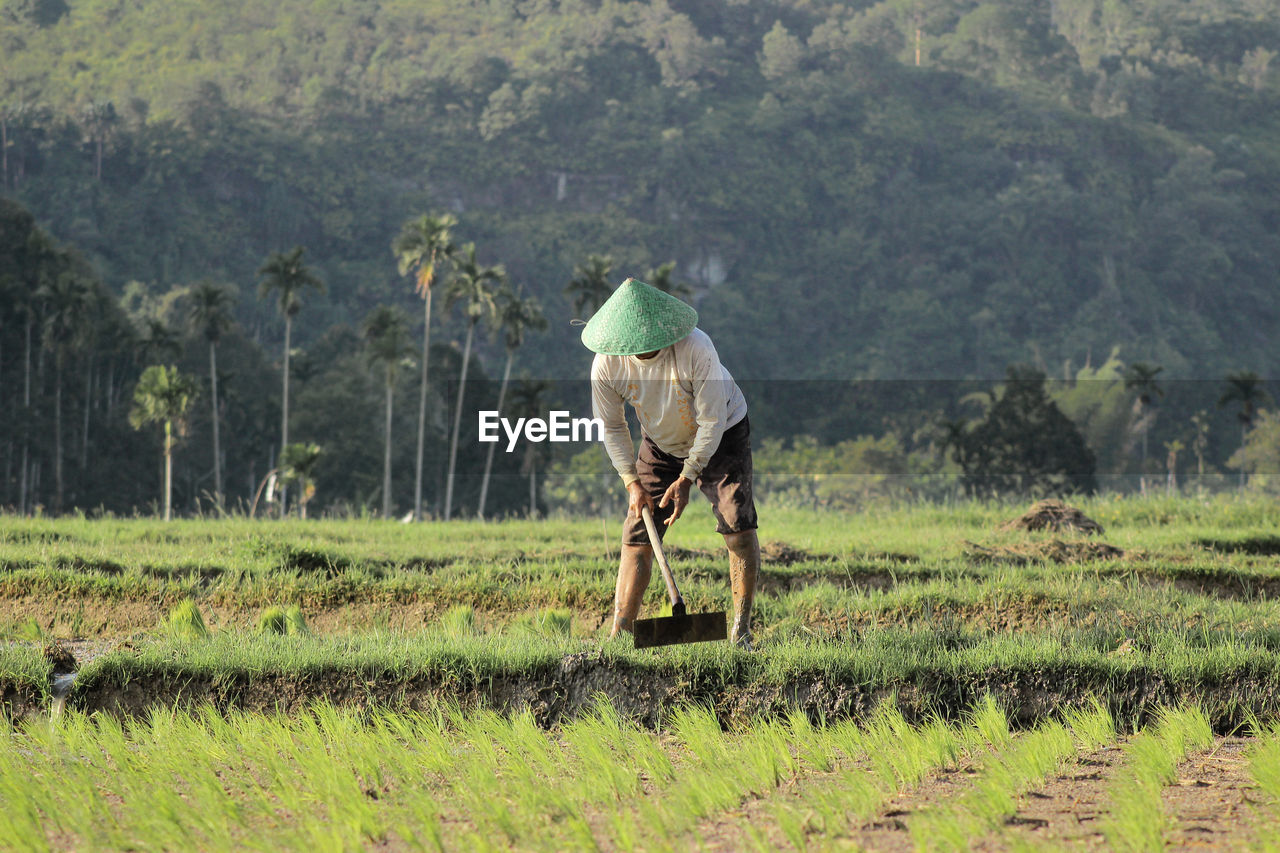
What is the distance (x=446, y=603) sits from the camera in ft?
30.4

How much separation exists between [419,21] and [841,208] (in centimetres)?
5942

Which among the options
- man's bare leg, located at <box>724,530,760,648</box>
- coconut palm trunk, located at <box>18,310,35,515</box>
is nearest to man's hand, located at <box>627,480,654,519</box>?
man's bare leg, located at <box>724,530,760,648</box>

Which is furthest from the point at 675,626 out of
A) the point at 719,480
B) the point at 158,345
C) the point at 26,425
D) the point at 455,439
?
the point at 158,345

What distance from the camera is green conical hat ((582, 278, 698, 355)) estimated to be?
262 inches

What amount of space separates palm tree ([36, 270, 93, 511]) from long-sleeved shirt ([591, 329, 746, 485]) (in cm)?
4575

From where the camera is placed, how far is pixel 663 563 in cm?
653

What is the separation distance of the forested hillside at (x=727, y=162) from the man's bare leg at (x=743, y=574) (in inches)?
2874

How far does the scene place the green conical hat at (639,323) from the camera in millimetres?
6656

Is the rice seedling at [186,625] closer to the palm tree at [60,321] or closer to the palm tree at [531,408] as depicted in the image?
the palm tree at [531,408]

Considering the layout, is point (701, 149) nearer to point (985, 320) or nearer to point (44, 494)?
point (985, 320)

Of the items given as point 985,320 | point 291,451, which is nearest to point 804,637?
point 291,451

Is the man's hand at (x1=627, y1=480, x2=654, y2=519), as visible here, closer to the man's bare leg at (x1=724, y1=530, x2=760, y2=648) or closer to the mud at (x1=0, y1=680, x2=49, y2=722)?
the man's bare leg at (x1=724, y1=530, x2=760, y2=648)

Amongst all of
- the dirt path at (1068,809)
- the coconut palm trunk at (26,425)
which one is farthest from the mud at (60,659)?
the coconut palm trunk at (26,425)

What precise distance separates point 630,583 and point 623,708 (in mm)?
1037
